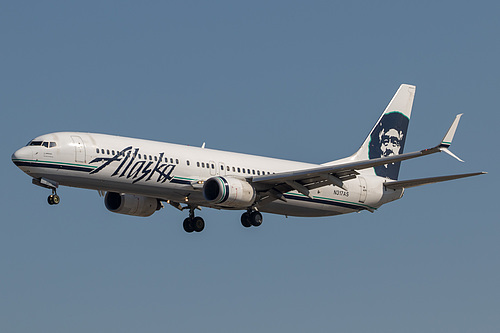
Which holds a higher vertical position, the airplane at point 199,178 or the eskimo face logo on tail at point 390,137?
the eskimo face logo on tail at point 390,137

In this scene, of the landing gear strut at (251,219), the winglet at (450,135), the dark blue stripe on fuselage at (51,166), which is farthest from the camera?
the landing gear strut at (251,219)

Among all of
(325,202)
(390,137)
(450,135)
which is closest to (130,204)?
(325,202)

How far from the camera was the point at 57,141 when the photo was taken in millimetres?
50094

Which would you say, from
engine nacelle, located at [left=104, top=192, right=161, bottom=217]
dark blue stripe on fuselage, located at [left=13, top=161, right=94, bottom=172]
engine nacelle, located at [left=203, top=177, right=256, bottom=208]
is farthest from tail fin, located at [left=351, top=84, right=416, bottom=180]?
dark blue stripe on fuselage, located at [left=13, top=161, right=94, bottom=172]

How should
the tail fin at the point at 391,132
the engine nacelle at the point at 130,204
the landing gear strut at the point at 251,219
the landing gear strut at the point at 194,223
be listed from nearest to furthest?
1. the landing gear strut at the point at 251,219
2. the engine nacelle at the point at 130,204
3. the landing gear strut at the point at 194,223
4. the tail fin at the point at 391,132

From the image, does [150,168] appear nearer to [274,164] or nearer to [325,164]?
[274,164]

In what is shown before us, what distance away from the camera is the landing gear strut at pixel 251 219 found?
2200 inches

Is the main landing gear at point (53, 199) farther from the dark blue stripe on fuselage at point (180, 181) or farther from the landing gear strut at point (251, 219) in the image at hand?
the landing gear strut at point (251, 219)

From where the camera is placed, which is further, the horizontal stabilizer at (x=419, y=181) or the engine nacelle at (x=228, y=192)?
the horizontal stabilizer at (x=419, y=181)

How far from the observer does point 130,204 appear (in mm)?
57031

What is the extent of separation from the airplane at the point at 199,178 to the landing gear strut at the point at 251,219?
0.06m

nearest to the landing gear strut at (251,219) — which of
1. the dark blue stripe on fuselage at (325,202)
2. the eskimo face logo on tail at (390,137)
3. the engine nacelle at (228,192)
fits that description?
the dark blue stripe on fuselage at (325,202)

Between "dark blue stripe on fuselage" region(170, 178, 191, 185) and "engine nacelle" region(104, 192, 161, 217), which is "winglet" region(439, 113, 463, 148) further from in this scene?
"engine nacelle" region(104, 192, 161, 217)

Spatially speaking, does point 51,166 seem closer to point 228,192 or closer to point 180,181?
point 180,181
